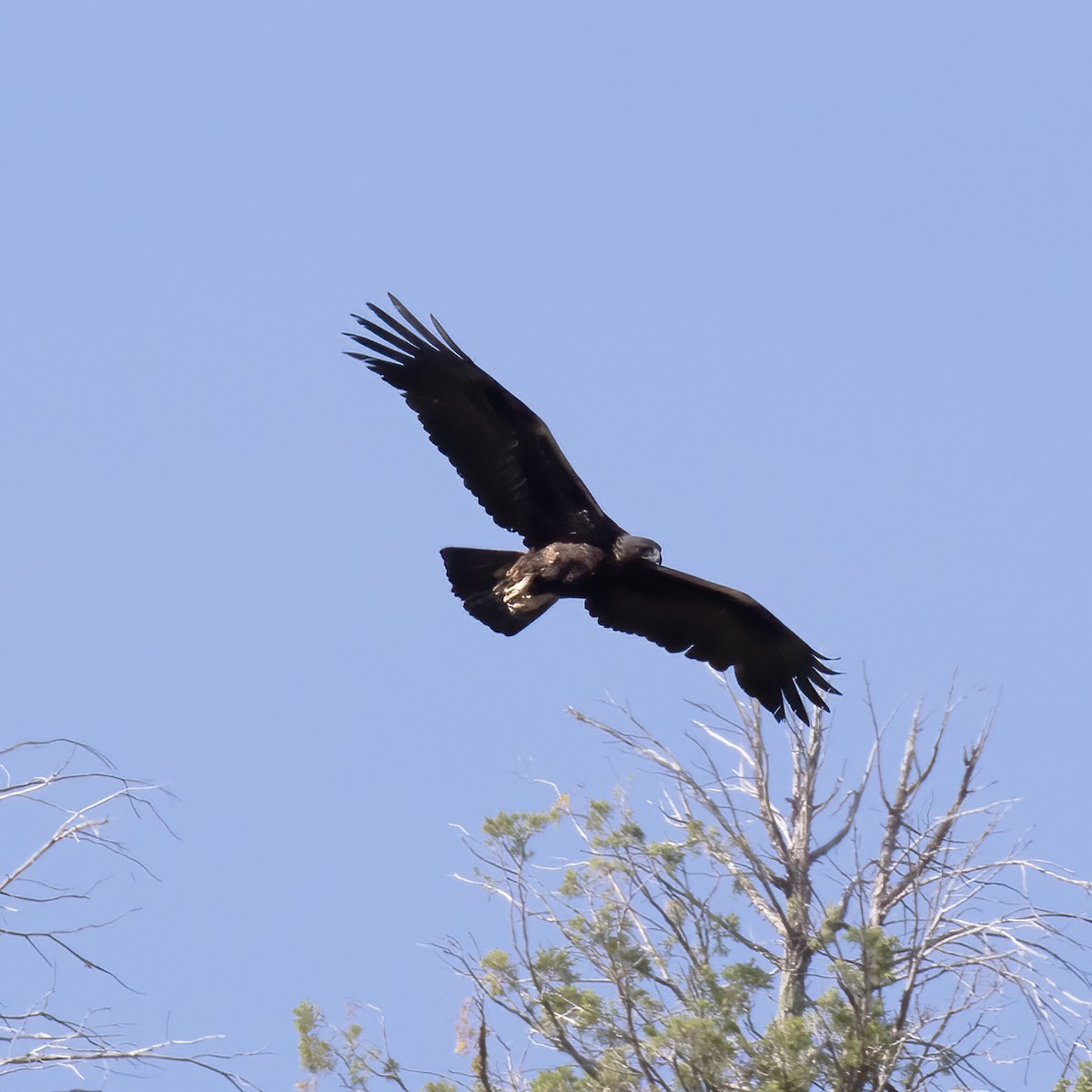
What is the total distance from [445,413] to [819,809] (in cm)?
325

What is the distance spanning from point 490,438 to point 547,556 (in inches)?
28.6

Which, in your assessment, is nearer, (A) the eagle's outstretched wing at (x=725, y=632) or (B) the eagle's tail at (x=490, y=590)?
(B) the eagle's tail at (x=490, y=590)

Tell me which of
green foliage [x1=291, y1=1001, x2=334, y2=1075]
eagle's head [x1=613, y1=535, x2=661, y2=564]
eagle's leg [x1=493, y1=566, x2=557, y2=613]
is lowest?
green foliage [x1=291, y1=1001, x2=334, y2=1075]

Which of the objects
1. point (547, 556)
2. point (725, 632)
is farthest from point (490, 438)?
point (725, 632)

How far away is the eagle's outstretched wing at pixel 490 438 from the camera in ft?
28.0

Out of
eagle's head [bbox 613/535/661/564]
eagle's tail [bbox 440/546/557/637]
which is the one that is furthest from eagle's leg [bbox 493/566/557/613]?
eagle's head [bbox 613/535/661/564]

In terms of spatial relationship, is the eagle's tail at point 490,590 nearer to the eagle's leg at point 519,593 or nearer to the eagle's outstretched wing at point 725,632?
the eagle's leg at point 519,593

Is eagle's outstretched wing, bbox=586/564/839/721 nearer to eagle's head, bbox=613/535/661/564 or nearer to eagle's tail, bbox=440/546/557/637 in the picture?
eagle's head, bbox=613/535/661/564

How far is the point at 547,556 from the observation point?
891 centimetres

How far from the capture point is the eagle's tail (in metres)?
8.90

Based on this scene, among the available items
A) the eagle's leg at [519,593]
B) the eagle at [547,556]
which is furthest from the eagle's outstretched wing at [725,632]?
the eagle's leg at [519,593]

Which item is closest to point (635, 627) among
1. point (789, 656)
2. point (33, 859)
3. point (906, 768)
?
point (789, 656)

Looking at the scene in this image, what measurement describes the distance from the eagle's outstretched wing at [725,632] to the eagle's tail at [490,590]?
743 mm

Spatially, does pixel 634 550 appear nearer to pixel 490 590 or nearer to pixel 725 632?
pixel 490 590
